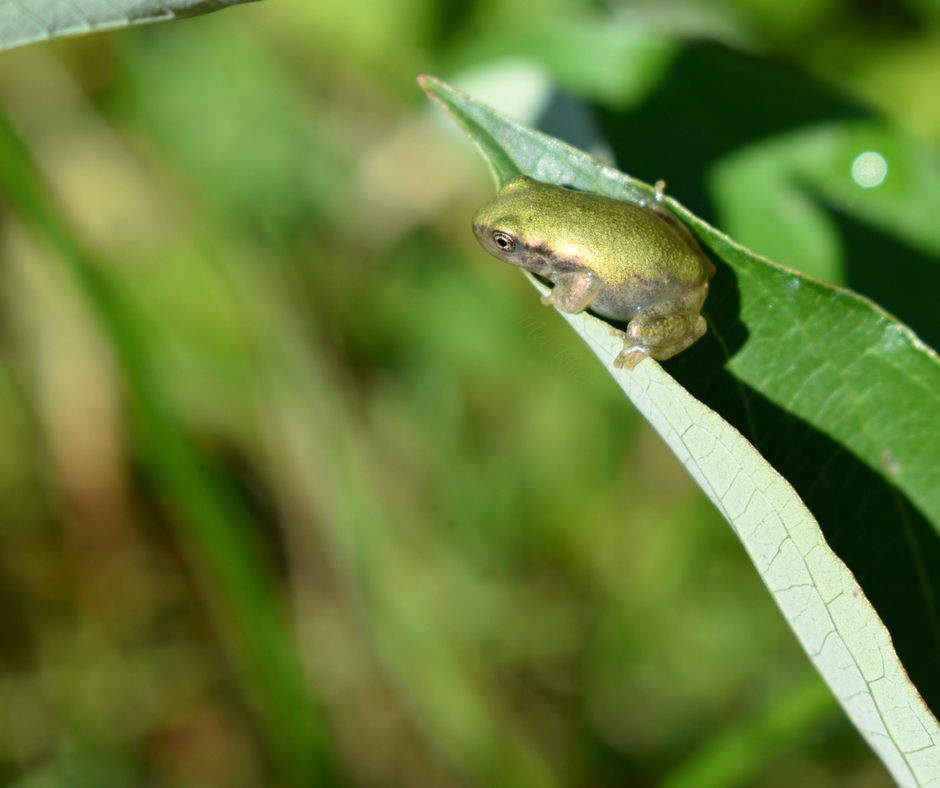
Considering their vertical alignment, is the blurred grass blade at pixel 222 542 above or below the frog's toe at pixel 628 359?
below

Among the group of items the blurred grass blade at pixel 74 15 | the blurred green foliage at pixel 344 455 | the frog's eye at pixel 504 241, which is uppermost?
the blurred grass blade at pixel 74 15

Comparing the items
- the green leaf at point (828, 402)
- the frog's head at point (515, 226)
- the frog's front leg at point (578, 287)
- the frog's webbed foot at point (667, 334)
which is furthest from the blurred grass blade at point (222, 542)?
the frog's webbed foot at point (667, 334)

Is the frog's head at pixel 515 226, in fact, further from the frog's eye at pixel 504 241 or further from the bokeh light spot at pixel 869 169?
the bokeh light spot at pixel 869 169

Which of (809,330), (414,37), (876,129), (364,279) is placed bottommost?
(364,279)

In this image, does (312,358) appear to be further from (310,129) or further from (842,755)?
(842,755)

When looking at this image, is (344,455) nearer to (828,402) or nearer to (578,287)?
(578,287)

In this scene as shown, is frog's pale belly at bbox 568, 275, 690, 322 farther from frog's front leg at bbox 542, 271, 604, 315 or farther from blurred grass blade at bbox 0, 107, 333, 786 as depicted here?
blurred grass blade at bbox 0, 107, 333, 786

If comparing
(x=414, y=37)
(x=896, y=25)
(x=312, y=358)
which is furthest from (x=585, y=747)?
(x=896, y=25)

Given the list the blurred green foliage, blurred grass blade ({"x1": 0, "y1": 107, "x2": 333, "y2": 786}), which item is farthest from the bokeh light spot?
blurred grass blade ({"x1": 0, "y1": 107, "x2": 333, "y2": 786})
